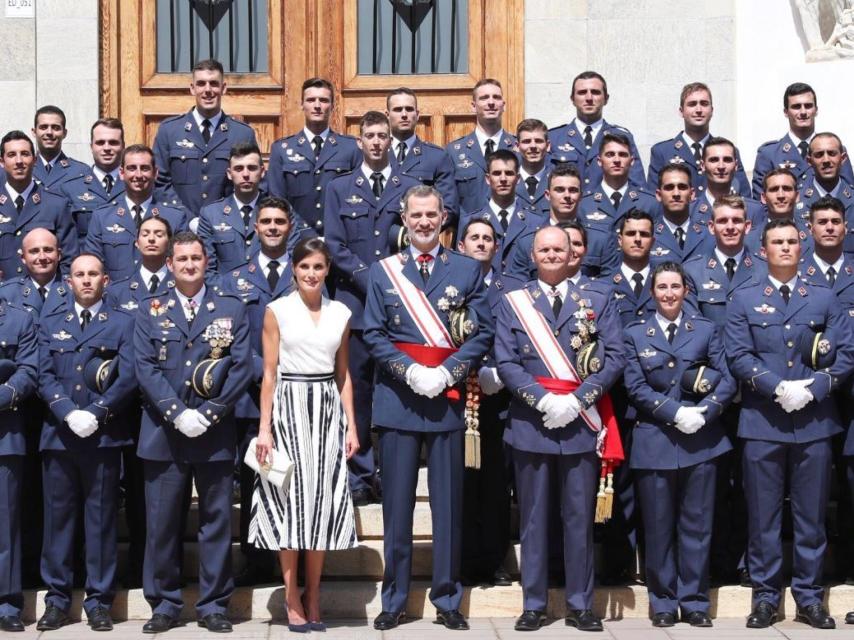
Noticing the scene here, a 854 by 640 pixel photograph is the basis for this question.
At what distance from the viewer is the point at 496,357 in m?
8.47

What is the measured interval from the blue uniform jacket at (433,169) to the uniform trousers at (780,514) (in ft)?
8.22

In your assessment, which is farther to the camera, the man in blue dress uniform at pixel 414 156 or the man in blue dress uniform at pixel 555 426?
the man in blue dress uniform at pixel 414 156

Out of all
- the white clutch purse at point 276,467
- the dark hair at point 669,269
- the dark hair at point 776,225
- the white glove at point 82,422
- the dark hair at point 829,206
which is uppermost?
the dark hair at point 829,206

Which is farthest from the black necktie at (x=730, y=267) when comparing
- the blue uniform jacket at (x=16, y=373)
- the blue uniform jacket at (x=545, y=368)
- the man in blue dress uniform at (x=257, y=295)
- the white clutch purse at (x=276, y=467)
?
the blue uniform jacket at (x=16, y=373)

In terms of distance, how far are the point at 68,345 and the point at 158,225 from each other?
0.91m

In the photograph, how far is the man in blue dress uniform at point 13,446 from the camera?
27.5 feet

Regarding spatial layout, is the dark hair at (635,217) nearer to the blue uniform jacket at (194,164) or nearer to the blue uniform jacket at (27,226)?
the blue uniform jacket at (194,164)

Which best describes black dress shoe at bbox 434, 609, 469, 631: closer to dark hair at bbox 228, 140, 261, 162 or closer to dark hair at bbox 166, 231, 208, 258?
dark hair at bbox 166, 231, 208, 258

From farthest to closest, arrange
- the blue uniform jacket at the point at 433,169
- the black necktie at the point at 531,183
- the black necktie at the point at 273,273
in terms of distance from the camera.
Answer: the black necktie at the point at 531,183 < the blue uniform jacket at the point at 433,169 < the black necktie at the point at 273,273

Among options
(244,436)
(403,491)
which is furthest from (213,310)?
(403,491)

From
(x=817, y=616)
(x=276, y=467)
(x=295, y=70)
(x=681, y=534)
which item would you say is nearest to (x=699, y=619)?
(x=681, y=534)

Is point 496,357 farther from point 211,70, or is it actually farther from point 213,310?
point 211,70

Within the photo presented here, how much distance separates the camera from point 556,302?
336 inches

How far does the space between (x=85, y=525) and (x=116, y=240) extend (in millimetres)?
1927
